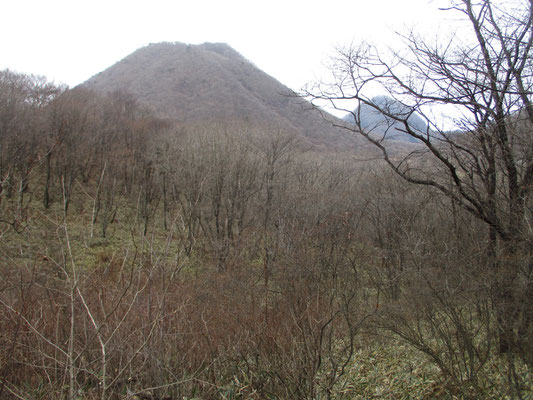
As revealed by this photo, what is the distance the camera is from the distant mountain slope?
42.2 metres

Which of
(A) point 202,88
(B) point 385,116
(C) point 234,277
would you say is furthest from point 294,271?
(A) point 202,88

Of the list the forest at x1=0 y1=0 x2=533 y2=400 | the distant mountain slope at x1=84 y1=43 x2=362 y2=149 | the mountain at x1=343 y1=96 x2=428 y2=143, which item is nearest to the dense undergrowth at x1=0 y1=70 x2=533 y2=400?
the forest at x1=0 y1=0 x2=533 y2=400

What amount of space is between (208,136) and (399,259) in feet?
37.8

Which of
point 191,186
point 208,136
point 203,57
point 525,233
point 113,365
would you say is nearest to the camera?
point 113,365

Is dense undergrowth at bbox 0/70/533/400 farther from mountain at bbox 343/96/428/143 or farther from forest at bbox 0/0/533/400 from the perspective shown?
mountain at bbox 343/96/428/143

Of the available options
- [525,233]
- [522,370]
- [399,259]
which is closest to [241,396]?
[522,370]

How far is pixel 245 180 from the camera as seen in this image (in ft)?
59.9

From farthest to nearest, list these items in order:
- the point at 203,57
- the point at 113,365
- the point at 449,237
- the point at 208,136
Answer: the point at 203,57 < the point at 208,136 < the point at 449,237 < the point at 113,365

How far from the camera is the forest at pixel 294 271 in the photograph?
13.6 feet

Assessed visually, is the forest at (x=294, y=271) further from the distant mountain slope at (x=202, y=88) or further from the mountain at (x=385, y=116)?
the distant mountain slope at (x=202, y=88)

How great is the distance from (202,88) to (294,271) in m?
50.7

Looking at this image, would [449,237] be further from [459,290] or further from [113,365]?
[113,365]

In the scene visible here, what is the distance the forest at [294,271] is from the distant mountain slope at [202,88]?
17728 mm

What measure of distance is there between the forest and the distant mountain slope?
58.2ft
